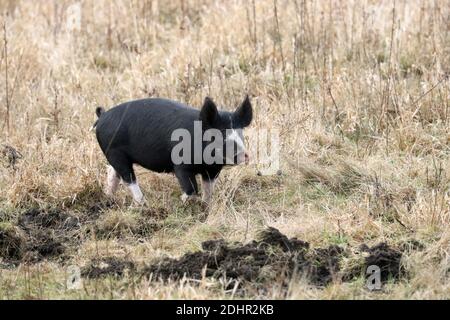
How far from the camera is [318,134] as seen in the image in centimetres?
779

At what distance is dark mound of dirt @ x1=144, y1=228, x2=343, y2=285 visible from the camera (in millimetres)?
5344

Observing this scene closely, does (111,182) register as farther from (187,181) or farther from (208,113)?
(208,113)

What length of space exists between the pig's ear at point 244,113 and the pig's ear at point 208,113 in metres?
0.20

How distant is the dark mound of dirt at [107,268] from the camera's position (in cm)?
548

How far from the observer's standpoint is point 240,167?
720cm

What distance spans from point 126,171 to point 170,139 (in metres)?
0.47

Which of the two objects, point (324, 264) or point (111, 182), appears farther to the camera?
point (111, 182)

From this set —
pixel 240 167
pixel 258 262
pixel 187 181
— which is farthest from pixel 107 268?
pixel 240 167

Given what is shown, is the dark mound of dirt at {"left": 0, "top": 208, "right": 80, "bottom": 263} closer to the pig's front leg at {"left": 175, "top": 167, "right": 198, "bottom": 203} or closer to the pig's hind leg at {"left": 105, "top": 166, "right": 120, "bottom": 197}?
the pig's hind leg at {"left": 105, "top": 166, "right": 120, "bottom": 197}

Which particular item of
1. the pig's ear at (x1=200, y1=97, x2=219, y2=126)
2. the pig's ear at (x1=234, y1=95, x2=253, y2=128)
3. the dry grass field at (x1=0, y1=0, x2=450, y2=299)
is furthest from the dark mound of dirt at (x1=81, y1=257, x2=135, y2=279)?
the pig's ear at (x1=234, y1=95, x2=253, y2=128)

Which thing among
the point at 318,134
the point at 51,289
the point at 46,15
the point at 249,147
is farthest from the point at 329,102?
the point at 46,15

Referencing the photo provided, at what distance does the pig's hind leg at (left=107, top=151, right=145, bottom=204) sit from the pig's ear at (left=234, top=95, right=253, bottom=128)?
38.4 inches

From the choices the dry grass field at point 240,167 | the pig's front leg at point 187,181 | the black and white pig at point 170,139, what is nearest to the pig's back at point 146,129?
the black and white pig at point 170,139
